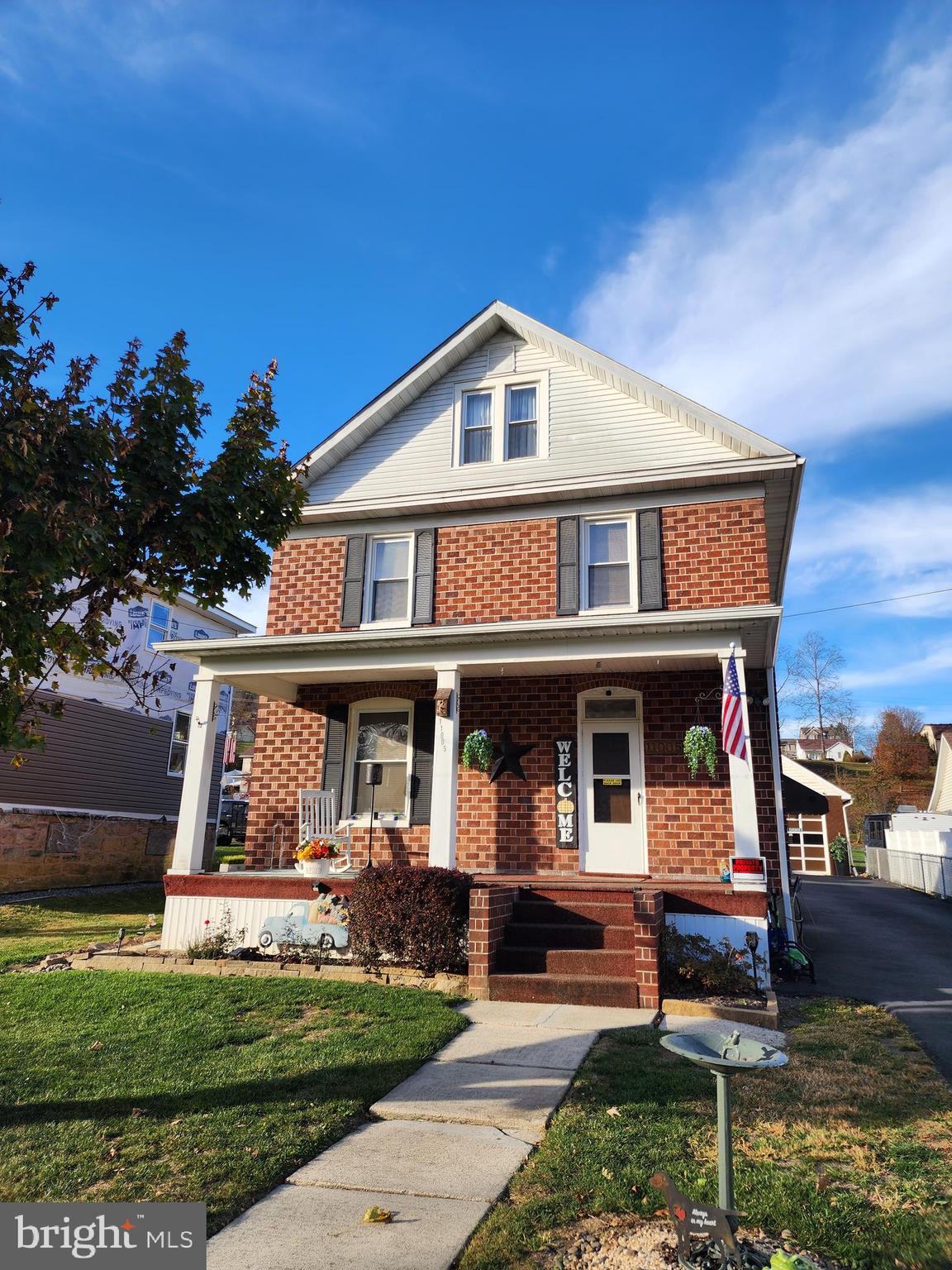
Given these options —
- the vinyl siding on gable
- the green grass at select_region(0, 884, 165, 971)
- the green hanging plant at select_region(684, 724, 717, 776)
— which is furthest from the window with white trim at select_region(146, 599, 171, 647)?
the green hanging plant at select_region(684, 724, 717, 776)

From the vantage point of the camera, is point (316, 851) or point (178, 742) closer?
point (316, 851)

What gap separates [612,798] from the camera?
11.4 m

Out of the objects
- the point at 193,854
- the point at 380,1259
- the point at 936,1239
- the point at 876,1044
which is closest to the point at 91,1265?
the point at 380,1259

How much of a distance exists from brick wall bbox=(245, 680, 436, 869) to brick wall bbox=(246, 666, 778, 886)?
0.05 ft

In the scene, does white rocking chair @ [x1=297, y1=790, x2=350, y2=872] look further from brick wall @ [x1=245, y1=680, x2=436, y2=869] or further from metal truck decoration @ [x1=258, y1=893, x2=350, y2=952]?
metal truck decoration @ [x1=258, y1=893, x2=350, y2=952]

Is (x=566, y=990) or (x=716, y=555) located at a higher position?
(x=716, y=555)

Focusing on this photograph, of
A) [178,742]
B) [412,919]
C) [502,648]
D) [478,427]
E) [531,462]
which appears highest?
[478,427]

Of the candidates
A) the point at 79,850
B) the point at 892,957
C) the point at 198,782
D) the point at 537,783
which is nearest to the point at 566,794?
the point at 537,783

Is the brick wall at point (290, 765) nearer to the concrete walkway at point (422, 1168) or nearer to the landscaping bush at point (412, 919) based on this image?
the landscaping bush at point (412, 919)

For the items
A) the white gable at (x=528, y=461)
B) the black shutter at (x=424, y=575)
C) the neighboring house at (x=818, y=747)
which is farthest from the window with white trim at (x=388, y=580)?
the neighboring house at (x=818, y=747)

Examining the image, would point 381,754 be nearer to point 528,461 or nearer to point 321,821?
Result: point 321,821

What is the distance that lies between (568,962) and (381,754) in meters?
5.14

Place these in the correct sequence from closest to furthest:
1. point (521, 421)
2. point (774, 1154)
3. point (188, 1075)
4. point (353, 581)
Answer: point (774, 1154)
point (188, 1075)
point (353, 581)
point (521, 421)

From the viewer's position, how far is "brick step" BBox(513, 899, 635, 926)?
8.79 meters
